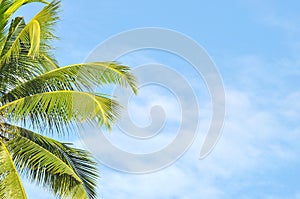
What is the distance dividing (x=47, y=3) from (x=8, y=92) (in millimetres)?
2142

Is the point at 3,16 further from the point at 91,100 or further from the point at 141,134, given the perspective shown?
the point at 141,134

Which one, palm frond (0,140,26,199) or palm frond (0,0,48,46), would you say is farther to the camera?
palm frond (0,0,48,46)

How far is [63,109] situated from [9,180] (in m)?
1.99

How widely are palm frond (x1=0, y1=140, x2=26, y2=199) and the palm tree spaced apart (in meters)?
0.03

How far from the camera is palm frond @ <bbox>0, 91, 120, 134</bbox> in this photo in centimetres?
1495

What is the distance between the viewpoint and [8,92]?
Result: 15930 millimetres

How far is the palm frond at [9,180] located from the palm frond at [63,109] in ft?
3.47

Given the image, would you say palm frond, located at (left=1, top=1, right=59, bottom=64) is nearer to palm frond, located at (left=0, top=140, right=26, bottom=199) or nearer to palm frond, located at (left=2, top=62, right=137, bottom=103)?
palm frond, located at (left=2, top=62, right=137, bottom=103)

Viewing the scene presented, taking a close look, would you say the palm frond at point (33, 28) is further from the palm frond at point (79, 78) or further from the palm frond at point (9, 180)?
the palm frond at point (9, 180)

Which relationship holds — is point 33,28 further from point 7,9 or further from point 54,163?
point 54,163

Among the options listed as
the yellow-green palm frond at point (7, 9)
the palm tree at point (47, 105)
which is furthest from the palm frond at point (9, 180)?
the yellow-green palm frond at point (7, 9)

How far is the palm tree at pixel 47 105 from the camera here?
15133 mm

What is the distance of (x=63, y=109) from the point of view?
15586mm

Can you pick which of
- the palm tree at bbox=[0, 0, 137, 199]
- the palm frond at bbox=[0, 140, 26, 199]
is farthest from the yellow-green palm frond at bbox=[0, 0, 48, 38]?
the palm frond at bbox=[0, 140, 26, 199]
